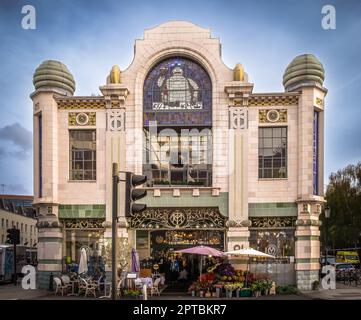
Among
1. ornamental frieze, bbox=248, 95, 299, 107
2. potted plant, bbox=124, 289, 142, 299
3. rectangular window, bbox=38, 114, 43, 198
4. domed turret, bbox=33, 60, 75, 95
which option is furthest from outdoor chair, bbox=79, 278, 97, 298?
ornamental frieze, bbox=248, 95, 299, 107

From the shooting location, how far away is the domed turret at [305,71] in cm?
2730

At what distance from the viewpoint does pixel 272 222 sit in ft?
88.5

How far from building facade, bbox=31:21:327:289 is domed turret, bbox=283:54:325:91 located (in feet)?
0.19

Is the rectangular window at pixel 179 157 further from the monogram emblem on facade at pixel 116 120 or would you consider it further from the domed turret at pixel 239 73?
the domed turret at pixel 239 73

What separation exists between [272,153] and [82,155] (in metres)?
10.1

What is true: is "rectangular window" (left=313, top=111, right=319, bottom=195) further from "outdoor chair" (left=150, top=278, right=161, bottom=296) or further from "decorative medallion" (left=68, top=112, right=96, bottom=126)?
"decorative medallion" (left=68, top=112, right=96, bottom=126)

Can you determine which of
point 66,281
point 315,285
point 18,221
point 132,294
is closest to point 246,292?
point 315,285

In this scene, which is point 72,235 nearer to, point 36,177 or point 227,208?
point 36,177

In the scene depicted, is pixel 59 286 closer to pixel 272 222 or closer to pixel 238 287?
pixel 238 287

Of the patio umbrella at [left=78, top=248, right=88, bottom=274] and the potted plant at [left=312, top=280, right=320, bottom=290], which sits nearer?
the patio umbrella at [left=78, top=248, right=88, bottom=274]

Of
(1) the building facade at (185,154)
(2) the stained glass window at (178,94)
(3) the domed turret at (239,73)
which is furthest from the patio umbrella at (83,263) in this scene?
(3) the domed turret at (239,73)

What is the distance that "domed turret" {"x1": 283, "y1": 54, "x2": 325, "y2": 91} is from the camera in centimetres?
2730
